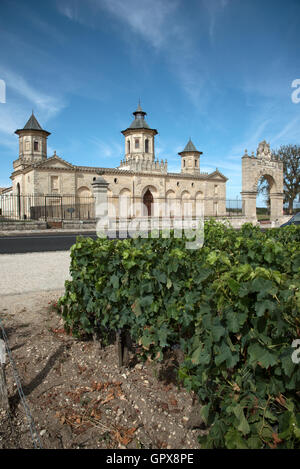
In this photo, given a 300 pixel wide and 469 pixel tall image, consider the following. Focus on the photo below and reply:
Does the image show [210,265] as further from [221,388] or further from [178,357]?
[178,357]

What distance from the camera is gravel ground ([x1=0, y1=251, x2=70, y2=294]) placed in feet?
21.1

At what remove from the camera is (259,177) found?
1236 inches

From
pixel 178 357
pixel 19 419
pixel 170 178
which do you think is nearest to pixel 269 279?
pixel 178 357

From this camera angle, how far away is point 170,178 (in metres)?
45.8

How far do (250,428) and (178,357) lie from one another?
1408 millimetres

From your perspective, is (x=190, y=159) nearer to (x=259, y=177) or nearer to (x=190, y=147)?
(x=190, y=147)

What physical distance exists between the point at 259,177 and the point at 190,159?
26.9 meters

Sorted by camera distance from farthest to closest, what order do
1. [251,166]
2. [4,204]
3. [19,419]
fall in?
[4,204], [251,166], [19,419]

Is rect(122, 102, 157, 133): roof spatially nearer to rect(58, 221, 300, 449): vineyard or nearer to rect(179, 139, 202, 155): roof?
rect(179, 139, 202, 155): roof

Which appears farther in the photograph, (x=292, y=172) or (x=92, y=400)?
(x=292, y=172)

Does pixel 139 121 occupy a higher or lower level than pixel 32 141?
higher

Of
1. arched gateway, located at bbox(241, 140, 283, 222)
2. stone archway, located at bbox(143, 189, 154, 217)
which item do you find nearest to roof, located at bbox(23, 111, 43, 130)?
stone archway, located at bbox(143, 189, 154, 217)

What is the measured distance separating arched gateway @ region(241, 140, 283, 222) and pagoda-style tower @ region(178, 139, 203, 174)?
24338 millimetres

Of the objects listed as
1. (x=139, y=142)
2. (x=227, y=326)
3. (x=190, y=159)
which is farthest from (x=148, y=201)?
(x=227, y=326)
